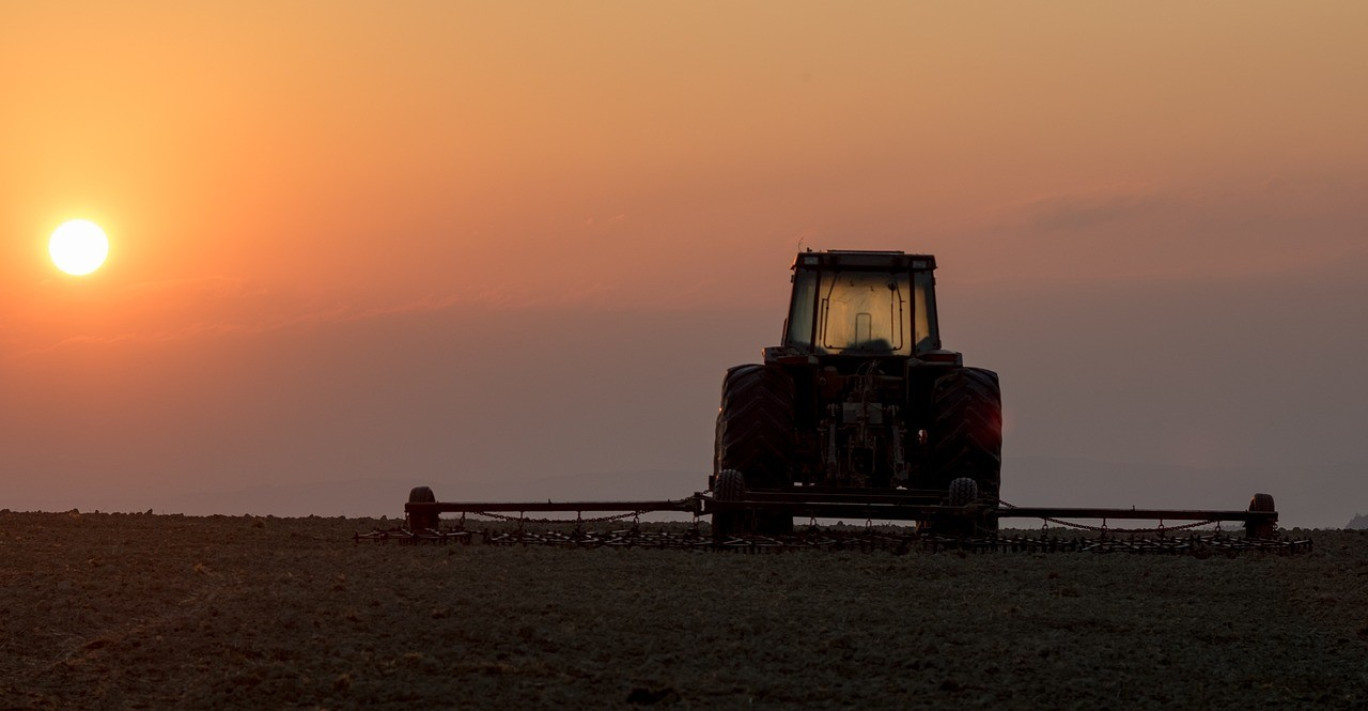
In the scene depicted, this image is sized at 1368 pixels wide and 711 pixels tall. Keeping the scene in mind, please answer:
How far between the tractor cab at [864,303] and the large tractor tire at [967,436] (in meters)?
1.41

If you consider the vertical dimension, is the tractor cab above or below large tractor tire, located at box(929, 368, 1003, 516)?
above

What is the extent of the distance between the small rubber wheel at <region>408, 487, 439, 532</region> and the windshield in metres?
4.66

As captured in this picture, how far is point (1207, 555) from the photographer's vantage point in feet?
55.2

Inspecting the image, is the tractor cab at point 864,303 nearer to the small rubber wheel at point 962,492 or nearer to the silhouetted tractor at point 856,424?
the silhouetted tractor at point 856,424

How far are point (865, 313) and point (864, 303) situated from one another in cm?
12

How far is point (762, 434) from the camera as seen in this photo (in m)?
18.3

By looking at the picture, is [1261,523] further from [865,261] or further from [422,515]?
[422,515]

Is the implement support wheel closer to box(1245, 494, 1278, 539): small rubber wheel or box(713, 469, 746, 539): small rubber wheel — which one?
box(713, 469, 746, 539): small rubber wheel

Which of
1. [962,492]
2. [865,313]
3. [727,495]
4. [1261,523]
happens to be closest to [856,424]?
[962,492]

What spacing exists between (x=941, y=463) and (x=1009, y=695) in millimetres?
9316

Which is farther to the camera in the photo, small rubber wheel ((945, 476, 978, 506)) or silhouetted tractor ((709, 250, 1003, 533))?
silhouetted tractor ((709, 250, 1003, 533))

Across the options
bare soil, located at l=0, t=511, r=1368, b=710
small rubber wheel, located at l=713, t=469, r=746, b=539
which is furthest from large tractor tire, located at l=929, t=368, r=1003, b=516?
bare soil, located at l=0, t=511, r=1368, b=710

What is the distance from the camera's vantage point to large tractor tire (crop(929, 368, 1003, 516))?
722 inches

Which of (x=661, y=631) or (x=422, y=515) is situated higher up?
(x=422, y=515)
